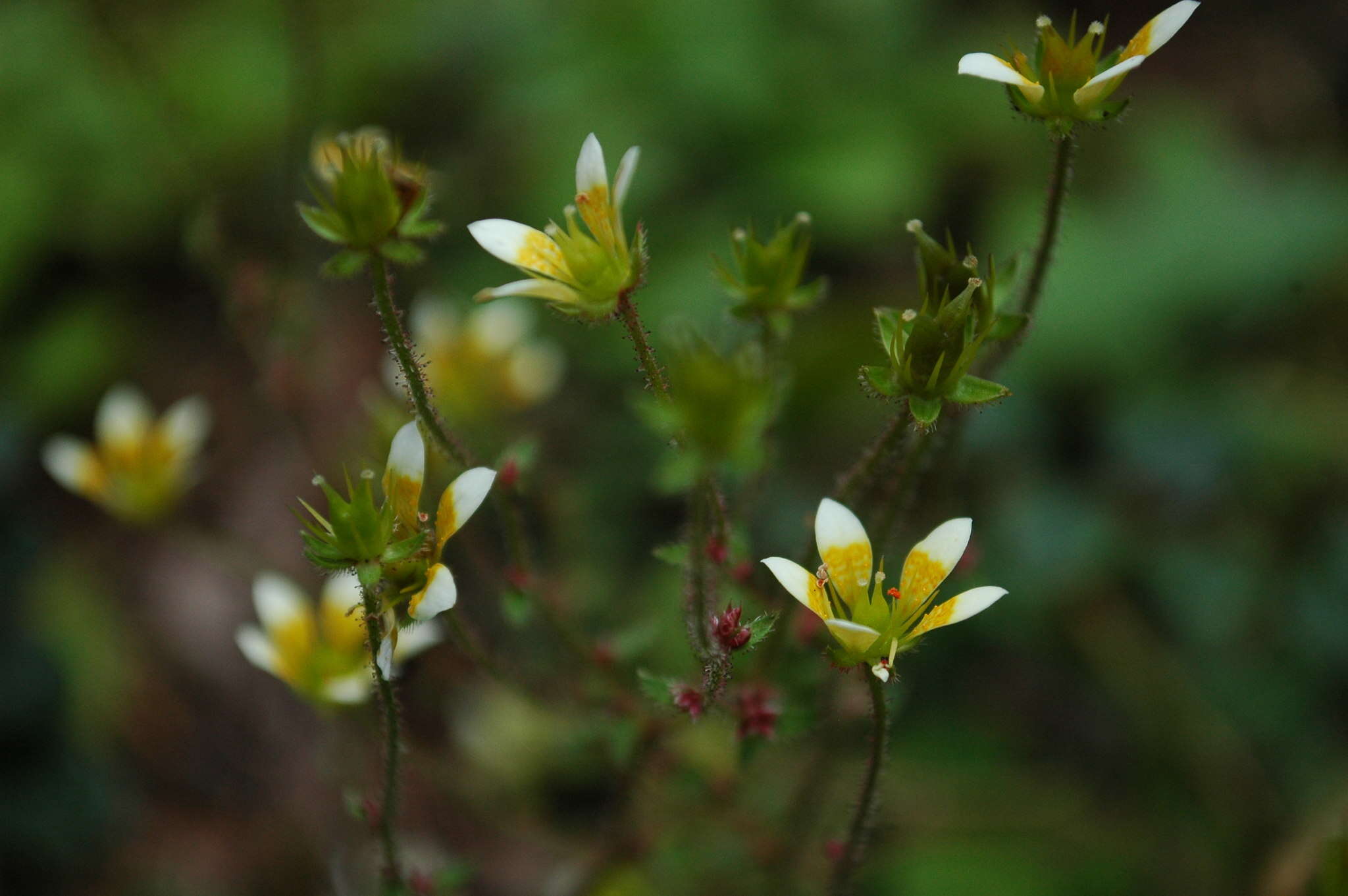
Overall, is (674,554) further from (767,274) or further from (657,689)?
(767,274)

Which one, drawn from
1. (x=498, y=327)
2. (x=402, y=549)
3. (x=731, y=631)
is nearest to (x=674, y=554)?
(x=731, y=631)

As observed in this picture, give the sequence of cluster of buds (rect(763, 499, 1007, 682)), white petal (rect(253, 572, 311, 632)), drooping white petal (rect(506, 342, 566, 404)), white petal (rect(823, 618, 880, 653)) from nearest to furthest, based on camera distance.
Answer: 1. white petal (rect(823, 618, 880, 653))
2. cluster of buds (rect(763, 499, 1007, 682))
3. white petal (rect(253, 572, 311, 632))
4. drooping white petal (rect(506, 342, 566, 404))

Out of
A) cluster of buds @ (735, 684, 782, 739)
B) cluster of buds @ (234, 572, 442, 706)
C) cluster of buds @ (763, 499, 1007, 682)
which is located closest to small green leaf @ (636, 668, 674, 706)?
cluster of buds @ (735, 684, 782, 739)

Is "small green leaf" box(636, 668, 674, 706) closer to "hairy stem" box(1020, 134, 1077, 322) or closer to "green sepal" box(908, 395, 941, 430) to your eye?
"green sepal" box(908, 395, 941, 430)

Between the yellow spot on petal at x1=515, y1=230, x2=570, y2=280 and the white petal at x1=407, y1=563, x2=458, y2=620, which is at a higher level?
the yellow spot on petal at x1=515, y1=230, x2=570, y2=280

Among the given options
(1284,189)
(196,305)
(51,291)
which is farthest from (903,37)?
(51,291)

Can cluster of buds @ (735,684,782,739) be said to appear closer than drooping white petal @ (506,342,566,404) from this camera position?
Yes
